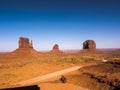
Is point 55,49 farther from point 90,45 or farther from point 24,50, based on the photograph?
point 24,50

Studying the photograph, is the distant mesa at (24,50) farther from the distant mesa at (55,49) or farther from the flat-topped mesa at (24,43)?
the distant mesa at (55,49)

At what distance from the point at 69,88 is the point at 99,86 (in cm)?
394

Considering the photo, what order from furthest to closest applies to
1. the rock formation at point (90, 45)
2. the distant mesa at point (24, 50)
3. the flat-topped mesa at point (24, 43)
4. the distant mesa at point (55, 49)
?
the rock formation at point (90, 45) < the distant mesa at point (55, 49) < the flat-topped mesa at point (24, 43) < the distant mesa at point (24, 50)

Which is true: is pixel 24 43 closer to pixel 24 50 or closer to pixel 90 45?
pixel 24 50

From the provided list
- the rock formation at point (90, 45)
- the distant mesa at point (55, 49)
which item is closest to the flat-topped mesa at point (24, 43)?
the distant mesa at point (55, 49)

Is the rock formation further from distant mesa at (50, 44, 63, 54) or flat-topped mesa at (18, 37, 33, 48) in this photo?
flat-topped mesa at (18, 37, 33, 48)

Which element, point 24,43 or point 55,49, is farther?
point 55,49

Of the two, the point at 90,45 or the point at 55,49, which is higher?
the point at 90,45

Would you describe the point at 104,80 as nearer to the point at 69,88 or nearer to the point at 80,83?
the point at 80,83

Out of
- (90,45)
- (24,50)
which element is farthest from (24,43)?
(90,45)

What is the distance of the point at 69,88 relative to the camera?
15.2 meters

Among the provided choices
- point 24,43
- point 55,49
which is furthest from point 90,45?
point 24,43

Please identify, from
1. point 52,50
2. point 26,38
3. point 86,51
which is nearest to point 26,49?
point 26,38

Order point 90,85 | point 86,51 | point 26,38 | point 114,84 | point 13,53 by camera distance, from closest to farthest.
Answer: point 114,84, point 90,85, point 13,53, point 26,38, point 86,51
